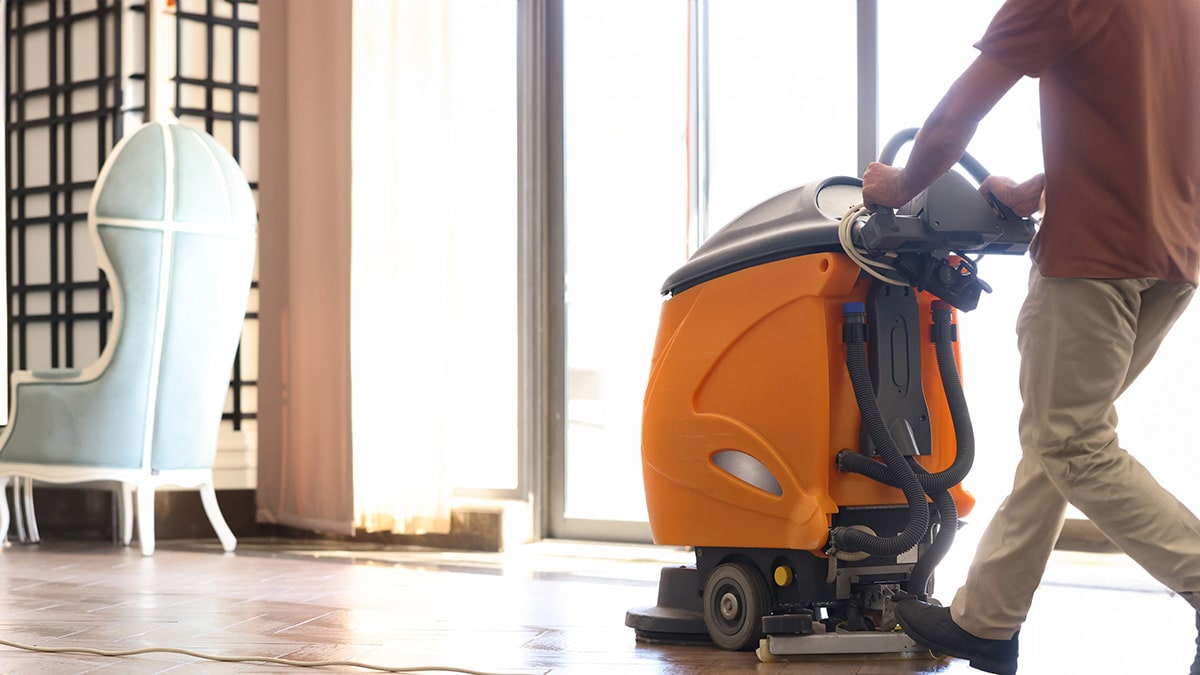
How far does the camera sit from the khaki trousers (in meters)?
1.82

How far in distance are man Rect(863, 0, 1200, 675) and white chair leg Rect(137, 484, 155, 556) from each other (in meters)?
3.03

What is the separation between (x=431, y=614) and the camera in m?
2.92

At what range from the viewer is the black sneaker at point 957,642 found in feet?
6.41

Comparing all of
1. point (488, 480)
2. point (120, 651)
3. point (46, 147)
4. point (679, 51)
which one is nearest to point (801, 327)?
point (120, 651)

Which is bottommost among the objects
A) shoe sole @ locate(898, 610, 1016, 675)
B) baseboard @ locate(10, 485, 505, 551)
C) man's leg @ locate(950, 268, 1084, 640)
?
baseboard @ locate(10, 485, 505, 551)

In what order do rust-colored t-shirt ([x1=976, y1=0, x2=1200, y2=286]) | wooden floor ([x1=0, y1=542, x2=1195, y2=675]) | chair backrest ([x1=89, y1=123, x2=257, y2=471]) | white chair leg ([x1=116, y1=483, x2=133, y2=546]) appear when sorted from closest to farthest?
rust-colored t-shirt ([x1=976, y1=0, x2=1200, y2=286]) < wooden floor ([x1=0, y1=542, x2=1195, y2=675]) < chair backrest ([x1=89, y1=123, x2=257, y2=471]) < white chair leg ([x1=116, y1=483, x2=133, y2=546])

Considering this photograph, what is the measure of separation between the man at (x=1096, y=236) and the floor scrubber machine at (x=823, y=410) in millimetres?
226

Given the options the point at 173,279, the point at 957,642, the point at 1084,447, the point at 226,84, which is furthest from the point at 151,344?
the point at 1084,447

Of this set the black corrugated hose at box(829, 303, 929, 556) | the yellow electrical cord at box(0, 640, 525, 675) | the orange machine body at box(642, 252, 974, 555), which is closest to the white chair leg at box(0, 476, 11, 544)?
the yellow electrical cord at box(0, 640, 525, 675)

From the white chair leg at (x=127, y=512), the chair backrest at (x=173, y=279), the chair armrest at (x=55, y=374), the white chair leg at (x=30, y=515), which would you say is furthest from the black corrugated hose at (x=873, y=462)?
the white chair leg at (x=30, y=515)

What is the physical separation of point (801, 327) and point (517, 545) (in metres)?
2.38

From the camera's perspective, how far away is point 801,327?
2223 mm

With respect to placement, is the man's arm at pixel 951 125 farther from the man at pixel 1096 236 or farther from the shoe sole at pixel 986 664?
the shoe sole at pixel 986 664

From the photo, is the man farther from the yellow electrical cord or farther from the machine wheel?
the yellow electrical cord
